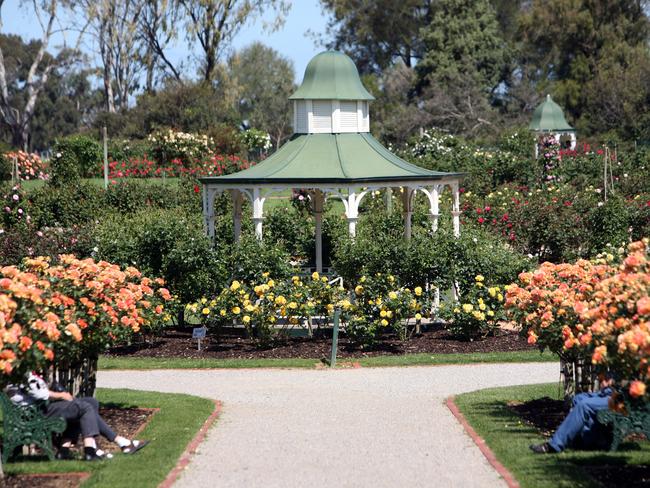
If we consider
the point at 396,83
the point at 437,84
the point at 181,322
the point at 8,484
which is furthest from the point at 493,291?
the point at 396,83

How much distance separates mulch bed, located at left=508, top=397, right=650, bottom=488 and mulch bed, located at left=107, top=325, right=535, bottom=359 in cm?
371

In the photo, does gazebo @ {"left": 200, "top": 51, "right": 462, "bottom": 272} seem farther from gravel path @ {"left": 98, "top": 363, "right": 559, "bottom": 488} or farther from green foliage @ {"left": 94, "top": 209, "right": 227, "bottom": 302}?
gravel path @ {"left": 98, "top": 363, "right": 559, "bottom": 488}

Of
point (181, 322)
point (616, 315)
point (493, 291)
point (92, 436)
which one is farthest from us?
Answer: point (181, 322)

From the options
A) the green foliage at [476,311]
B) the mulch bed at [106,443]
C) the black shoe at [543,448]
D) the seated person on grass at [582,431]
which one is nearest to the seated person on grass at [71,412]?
the mulch bed at [106,443]

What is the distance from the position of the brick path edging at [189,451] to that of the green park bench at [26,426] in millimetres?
1004

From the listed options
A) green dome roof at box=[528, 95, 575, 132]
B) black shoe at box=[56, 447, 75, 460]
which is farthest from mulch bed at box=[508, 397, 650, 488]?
green dome roof at box=[528, 95, 575, 132]

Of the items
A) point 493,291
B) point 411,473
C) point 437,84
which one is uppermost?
point 437,84

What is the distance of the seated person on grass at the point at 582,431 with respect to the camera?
9031 mm

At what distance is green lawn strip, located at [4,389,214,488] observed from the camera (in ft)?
27.3

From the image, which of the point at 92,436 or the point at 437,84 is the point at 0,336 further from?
the point at 437,84

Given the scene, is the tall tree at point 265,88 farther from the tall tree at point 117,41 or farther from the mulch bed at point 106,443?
the mulch bed at point 106,443

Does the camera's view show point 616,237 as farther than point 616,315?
Yes

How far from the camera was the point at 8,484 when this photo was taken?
26.7ft

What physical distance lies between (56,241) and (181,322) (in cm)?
291
